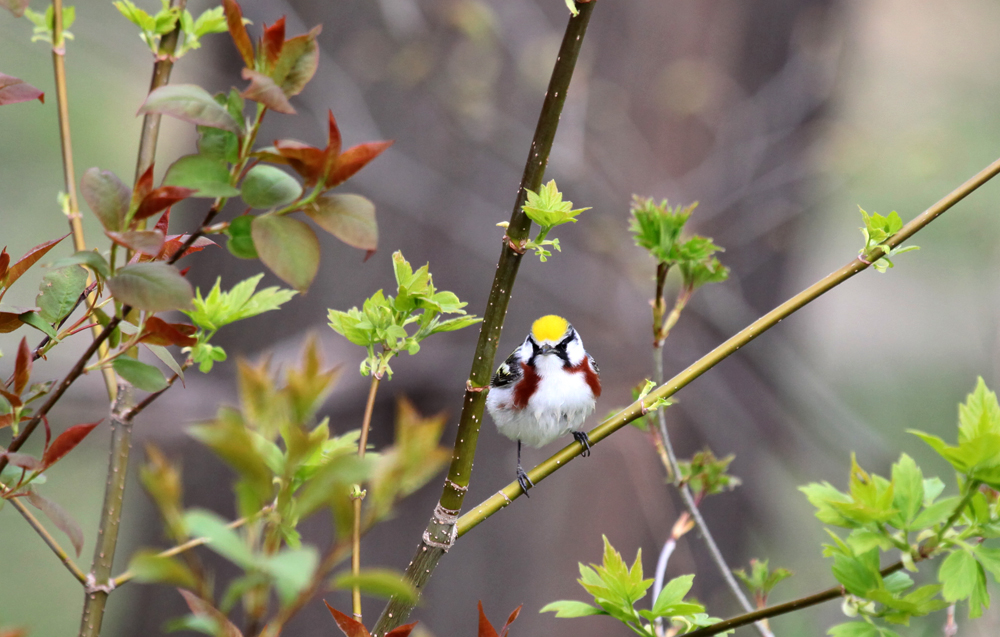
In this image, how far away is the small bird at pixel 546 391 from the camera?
1783 mm

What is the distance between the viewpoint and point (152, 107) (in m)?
0.48

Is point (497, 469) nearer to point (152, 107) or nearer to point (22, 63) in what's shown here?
point (152, 107)

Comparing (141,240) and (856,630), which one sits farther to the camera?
(856,630)

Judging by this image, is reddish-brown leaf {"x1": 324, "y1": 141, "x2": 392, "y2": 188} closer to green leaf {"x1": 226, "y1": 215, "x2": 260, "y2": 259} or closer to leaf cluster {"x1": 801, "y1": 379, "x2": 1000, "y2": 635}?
green leaf {"x1": 226, "y1": 215, "x2": 260, "y2": 259}

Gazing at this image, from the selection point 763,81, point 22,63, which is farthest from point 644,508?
point 22,63

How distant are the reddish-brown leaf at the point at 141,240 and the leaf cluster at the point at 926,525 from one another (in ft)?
2.00

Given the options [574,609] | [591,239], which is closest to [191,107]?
[574,609]

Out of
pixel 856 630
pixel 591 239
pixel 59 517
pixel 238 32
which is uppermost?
pixel 591 239

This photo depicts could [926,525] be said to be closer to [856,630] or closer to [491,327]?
[856,630]

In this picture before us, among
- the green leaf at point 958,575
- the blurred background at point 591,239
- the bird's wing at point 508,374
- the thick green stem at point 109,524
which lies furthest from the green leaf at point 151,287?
the blurred background at point 591,239

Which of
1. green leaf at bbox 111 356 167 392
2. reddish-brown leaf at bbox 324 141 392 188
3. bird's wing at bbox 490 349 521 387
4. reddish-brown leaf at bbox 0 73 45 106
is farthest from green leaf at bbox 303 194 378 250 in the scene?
bird's wing at bbox 490 349 521 387

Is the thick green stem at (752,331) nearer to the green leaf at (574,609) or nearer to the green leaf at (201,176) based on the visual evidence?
the green leaf at (574,609)

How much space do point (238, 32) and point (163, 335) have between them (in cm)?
25

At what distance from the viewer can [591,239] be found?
8.87 ft
